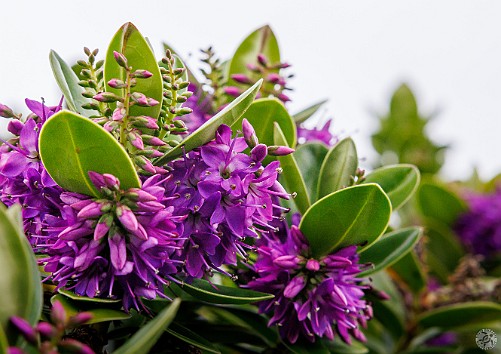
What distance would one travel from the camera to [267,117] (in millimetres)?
1201

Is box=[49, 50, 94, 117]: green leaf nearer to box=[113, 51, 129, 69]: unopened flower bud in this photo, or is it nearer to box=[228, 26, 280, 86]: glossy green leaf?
box=[113, 51, 129, 69]: unopened flower bud

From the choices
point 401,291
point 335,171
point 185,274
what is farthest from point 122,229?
point 401,291

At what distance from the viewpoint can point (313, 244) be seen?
1165 millimetres

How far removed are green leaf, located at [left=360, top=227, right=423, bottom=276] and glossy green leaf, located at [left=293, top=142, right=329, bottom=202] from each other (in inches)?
6.4

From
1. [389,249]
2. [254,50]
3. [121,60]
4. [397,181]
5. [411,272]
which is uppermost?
[121,60]

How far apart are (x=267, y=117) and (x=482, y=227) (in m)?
1.48

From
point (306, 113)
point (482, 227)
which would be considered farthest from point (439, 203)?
point (306, 113)

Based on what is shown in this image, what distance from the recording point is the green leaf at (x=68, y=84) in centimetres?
112

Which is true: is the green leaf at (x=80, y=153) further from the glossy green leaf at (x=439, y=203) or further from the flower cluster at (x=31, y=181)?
the glossy green leaf at (x=439, y=203)

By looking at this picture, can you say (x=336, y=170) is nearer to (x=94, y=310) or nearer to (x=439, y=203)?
(x=94, y=310)

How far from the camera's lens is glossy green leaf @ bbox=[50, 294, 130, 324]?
92cm

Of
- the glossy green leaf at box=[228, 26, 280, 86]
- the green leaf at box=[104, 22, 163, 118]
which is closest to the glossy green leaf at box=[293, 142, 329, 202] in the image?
the glossy green leaf at box=[228, 26, 280, 86]

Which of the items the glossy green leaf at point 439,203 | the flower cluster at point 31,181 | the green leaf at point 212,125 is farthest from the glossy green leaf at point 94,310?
the glossy green leaf at point 439,203

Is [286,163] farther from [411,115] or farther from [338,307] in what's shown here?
[411,115]
